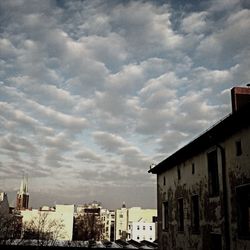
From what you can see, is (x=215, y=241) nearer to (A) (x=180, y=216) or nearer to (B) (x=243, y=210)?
(B) (x=243, y=210)

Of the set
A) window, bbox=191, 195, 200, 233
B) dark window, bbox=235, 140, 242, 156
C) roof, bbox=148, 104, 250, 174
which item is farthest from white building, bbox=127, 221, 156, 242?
dark window, bbox=235, 140, 242, 156

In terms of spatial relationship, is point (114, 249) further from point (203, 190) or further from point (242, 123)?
point (242, 123)

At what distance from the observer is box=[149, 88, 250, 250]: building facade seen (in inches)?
558

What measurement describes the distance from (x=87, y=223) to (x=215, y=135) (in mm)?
96122

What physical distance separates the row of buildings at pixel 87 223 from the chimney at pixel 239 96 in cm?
6285

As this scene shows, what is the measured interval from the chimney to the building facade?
6cm

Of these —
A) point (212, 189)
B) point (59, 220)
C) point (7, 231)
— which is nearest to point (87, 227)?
point (59, 220)

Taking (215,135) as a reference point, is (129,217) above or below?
below

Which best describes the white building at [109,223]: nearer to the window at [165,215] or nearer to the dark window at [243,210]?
the window at [165,215]

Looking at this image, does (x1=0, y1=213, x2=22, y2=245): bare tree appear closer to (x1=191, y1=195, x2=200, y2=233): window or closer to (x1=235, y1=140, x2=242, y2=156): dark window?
(x1=191, y1=195, x2=200, y2=233): window

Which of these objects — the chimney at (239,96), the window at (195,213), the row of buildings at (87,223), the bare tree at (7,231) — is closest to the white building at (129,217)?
the row of buildings at (87,223)

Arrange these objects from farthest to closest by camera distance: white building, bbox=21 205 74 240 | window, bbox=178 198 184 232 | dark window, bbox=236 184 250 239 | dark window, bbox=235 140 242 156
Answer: white building, bbox=21 205 74 240 → window, bbox=178 198 184 232 → dark window, bbox=235 140 242 156 → dark window, bbox=236 184 250 239

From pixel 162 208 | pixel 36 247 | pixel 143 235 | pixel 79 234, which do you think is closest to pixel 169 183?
pixel 162 208

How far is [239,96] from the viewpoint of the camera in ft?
61.2
